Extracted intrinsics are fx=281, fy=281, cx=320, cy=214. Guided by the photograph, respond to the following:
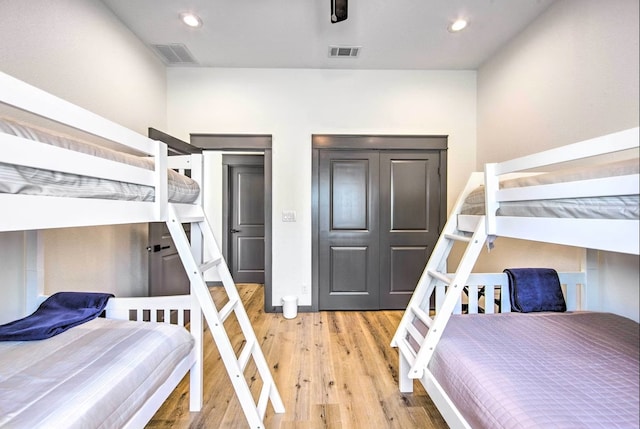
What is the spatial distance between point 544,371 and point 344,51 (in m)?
2.84

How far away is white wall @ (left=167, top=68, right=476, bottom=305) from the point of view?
310 centimetres

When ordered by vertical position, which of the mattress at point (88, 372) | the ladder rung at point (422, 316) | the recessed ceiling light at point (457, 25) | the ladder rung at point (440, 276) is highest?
the recessed ceiling light at point (457, 25)

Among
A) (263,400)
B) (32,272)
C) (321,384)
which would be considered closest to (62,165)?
(32,272)

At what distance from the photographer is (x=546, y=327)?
1482 millimetres

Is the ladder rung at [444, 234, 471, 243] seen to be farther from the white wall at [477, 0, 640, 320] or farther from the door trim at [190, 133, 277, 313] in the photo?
the door trim at [190, 133, 277, 313]

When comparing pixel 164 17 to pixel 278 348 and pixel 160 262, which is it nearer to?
pixel 160 262

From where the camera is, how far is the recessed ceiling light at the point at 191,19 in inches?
88.9

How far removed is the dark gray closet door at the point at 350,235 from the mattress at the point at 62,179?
7.16 ft

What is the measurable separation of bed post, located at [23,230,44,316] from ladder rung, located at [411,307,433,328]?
7.29 feet

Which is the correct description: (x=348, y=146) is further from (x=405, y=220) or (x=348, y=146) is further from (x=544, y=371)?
(x=544, y=371)

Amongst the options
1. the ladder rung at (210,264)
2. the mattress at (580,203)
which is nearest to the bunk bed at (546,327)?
the mattress at (580,203)

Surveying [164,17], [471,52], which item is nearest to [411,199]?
[471,52]

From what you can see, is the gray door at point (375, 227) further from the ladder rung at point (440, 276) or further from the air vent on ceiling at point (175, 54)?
the air vent on ceiling at point (175, 54)

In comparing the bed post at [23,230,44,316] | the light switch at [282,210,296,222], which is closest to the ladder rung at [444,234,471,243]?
the light switch at [282,210,296,222]
